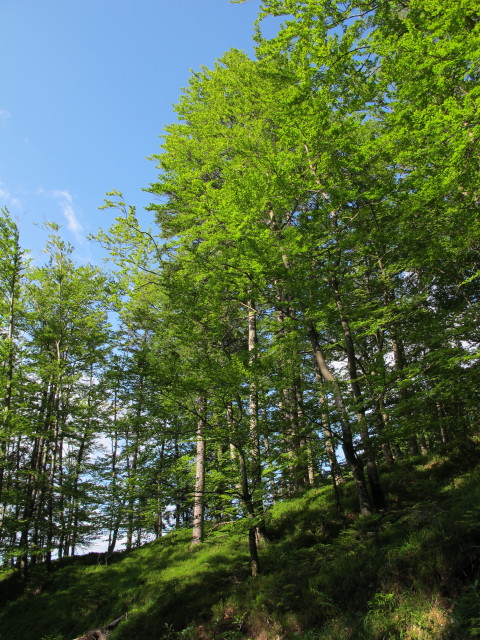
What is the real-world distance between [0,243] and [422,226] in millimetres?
11531

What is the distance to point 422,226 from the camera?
7648 mm

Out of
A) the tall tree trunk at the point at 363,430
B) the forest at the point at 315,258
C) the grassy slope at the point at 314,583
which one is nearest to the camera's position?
the grassy slope at the point at 314,583

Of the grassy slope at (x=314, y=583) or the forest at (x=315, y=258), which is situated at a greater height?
the forest at (x=315, y=258)

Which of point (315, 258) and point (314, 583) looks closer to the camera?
point (314, 583)

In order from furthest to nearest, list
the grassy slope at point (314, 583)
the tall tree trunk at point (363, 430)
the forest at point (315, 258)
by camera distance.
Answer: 1. the tall tree trunk at point (363, 430)
2. the forest at point (315, 258)
3. the grassy slope at point (314, 583)

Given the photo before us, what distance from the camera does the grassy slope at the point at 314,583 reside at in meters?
4.87

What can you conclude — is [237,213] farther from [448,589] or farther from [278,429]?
[448,589]

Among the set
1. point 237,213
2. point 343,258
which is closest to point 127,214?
point 237,213

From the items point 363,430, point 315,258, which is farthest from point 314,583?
point 315,258

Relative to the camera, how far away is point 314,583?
641 centimetres

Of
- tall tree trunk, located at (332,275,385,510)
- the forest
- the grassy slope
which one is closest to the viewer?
the grassy slope

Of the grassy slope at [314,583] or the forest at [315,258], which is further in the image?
the forest at [315,258]

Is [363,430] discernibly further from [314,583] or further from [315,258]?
[315,258]

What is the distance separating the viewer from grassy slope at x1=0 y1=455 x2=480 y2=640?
487cm
